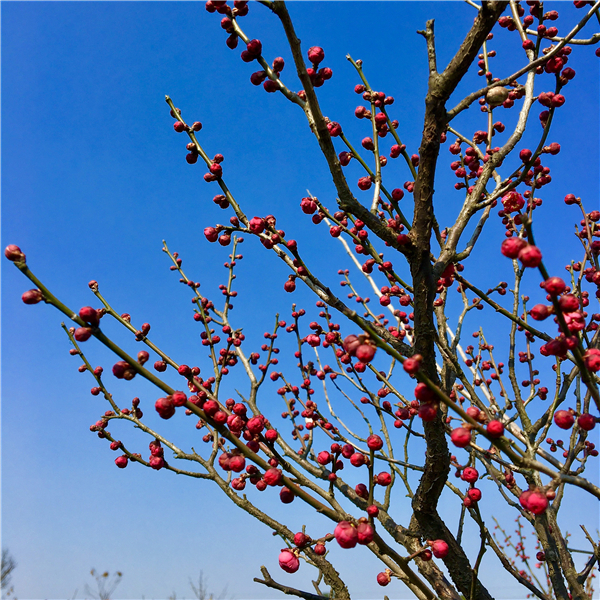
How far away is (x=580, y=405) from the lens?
11.5 ft

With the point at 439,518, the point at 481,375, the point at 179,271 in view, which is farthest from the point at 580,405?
the point at 179,271

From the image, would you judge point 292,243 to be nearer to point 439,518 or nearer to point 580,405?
point 439,518

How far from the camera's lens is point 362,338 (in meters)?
1.51

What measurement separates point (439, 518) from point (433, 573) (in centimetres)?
35

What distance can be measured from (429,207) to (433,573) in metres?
2.49

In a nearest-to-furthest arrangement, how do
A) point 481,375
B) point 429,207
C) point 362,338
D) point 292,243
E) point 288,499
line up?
point 362,338, point 288,499, point 429,207, point 292,243, point 481,375

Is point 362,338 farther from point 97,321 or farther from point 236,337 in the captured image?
point 236,337

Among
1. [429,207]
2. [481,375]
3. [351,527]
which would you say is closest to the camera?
[351,527]

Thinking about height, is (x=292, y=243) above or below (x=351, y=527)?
above

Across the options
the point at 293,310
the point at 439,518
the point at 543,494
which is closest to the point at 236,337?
the point at 293,310

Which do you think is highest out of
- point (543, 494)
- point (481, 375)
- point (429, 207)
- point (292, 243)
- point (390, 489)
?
point (481, 375)

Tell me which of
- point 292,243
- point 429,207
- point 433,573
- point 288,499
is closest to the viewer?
point 288,499

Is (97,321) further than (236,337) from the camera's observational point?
No

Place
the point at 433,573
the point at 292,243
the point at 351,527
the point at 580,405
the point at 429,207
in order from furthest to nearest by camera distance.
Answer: the point at 580,405 < the point at 433,573 < the point at 292,243 < the point at 429,207 < the point at 351,527
